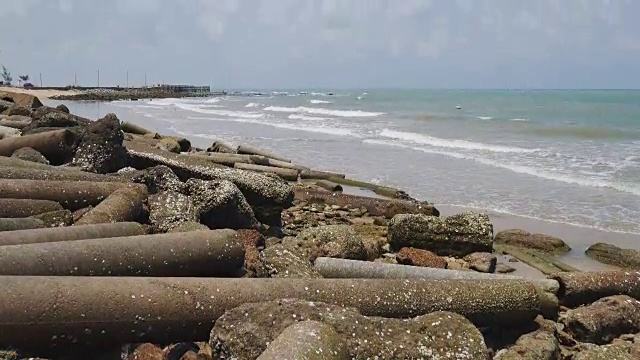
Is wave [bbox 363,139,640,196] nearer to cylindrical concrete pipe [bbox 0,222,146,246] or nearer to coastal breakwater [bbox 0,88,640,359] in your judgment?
coastal breakwater [bbox 0,88,640,359]

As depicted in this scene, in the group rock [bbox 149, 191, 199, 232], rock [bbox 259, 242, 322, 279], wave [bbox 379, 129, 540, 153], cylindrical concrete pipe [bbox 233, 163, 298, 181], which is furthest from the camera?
wave [bbox 379, 129, 540, 153]

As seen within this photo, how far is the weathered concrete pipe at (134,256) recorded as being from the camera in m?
3.92

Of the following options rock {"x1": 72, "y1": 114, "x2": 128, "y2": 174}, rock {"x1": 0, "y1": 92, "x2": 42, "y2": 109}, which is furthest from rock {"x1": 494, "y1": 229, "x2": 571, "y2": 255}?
rock {"x1": 0, "y1": 92, "x2": 42, "y2": 109}

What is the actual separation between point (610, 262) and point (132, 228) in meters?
6.39

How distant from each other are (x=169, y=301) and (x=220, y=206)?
292cm

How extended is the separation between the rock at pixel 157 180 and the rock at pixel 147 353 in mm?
3632

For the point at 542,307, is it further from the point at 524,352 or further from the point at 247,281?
the point at 247,281

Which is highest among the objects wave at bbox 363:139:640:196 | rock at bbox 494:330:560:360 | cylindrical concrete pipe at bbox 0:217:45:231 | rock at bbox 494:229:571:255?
cylindrical concrete pipe at bbox 0:217:45:231

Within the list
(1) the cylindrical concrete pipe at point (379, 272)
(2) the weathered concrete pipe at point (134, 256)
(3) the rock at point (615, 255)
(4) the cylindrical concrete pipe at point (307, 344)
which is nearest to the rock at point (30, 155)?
(2) the weathered concrete pipe at point (134, 256)

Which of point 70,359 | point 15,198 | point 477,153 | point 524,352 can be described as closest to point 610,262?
point 524,352

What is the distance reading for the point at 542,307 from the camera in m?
5.19

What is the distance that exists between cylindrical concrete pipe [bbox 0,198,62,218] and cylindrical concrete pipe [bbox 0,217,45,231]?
597mm

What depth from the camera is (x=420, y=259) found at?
6598 mm

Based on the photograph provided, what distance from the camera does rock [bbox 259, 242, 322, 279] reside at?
197 inches
